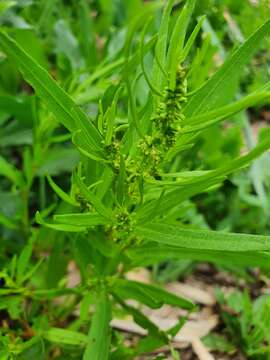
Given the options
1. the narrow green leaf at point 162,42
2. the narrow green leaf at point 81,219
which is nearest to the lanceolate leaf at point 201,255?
the narrow green leaf at point 81,219

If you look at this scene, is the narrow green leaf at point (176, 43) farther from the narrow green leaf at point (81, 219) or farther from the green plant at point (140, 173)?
the narrow green leaf at point (81, 219)

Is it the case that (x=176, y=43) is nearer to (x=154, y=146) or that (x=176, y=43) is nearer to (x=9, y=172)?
(x=154, y=146)

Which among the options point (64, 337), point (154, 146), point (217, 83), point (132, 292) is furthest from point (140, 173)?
point (64, 337)

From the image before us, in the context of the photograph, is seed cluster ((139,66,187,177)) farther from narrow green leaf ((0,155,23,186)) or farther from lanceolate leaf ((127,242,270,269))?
narrow green leaf ((0,155,23,186))

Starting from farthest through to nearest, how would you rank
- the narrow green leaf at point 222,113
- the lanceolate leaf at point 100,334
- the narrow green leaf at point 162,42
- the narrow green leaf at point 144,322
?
the narrow green leaf at point 144,322
the lanceolate leaf at point 100,334
the narrow green leaf at point 162,42
the narrow green leaf at point 222,113

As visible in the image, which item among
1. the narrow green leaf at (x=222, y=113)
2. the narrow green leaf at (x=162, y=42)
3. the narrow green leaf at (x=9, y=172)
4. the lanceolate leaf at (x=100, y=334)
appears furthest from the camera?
the narrow green leaf at (x=9, y=172)
